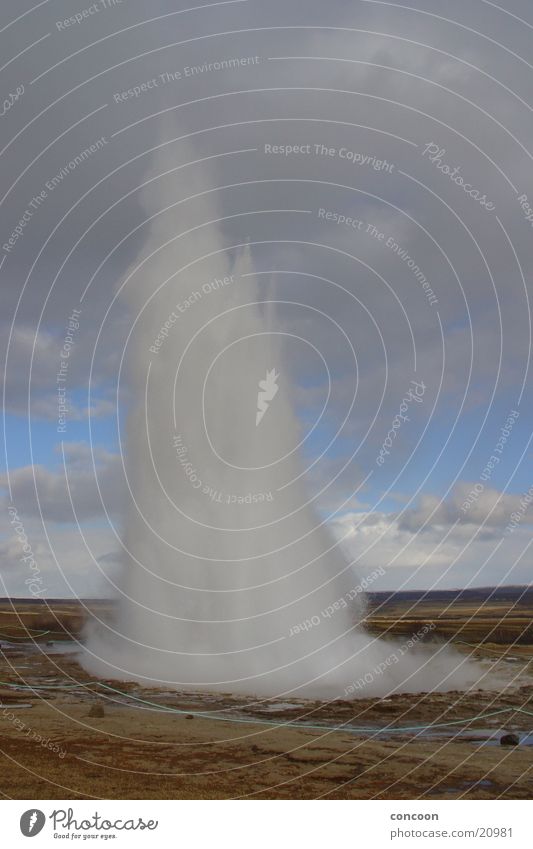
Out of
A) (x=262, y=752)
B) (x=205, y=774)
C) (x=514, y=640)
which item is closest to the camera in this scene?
(x=205, y=774)

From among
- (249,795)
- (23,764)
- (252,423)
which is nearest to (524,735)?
(249,795)

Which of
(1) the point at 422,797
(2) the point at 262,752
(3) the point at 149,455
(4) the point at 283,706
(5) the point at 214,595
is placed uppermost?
(3) the point at 149,455

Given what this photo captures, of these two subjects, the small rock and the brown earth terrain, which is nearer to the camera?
the brown earth terrain

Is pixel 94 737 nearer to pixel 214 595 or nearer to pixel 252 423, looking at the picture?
pixel 214 595

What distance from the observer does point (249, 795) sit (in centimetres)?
1934

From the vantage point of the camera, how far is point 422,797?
63.5ft

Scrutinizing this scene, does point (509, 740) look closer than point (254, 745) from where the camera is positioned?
No

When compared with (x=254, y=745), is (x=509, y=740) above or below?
below

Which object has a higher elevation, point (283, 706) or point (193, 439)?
point (193, 439)

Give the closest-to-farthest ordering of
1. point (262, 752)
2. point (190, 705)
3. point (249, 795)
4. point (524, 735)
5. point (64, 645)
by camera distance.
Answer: point (249, 795) → point (262, 752) → point (524, 735) → point (190, 705) → point (64, 645)

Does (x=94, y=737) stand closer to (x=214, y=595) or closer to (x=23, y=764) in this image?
(x=23, y=764)

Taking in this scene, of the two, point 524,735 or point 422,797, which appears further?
point 524,735

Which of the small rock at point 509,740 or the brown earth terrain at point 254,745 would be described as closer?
the brown earth terrain at point 254,745

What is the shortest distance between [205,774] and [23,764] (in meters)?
5.26
